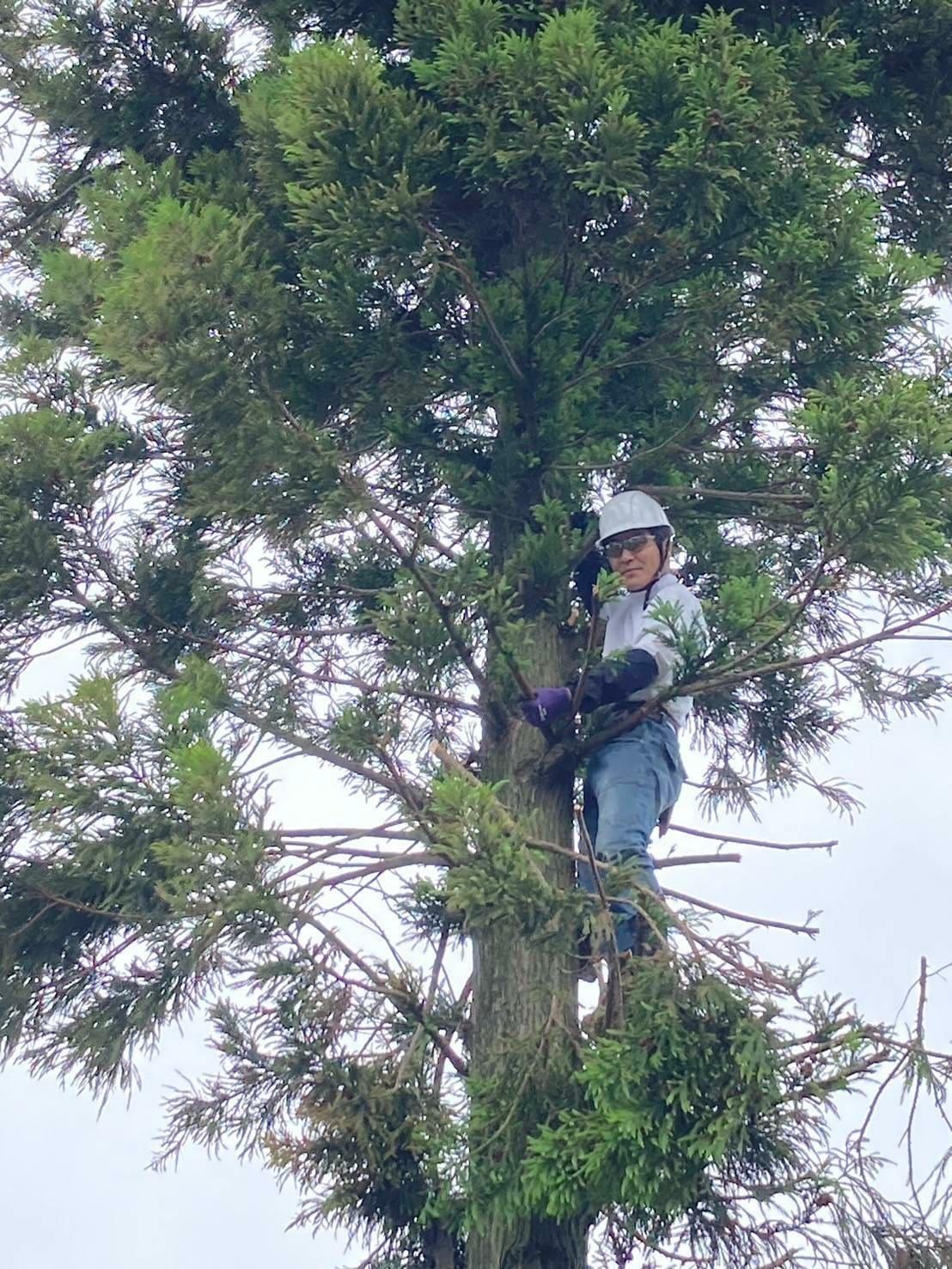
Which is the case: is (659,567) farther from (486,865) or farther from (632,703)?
(486,865)

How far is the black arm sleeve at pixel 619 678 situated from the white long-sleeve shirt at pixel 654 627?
0.19 feet

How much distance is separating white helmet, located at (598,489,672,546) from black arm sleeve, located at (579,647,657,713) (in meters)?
0.56

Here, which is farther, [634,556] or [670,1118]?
[634,556]

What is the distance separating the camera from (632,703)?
6.34 m

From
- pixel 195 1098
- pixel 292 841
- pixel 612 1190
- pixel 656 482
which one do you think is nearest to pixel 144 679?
pixel 292 841

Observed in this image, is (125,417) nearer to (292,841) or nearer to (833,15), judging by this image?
(292,841)

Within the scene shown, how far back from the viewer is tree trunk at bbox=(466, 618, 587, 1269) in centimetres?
566

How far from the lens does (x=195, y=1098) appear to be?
6.71m

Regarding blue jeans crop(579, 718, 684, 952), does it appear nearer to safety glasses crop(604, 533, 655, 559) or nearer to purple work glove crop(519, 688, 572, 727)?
purple work glove crop(519, 688, 572, 727)

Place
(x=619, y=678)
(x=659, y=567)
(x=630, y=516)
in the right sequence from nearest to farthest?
1. (x=619, y=678)
2. (x=630, y=516)
3. (x=659, y=567)

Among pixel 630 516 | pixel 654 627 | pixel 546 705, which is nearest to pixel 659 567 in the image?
pixel 630 516

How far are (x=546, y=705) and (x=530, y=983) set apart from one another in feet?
3.32

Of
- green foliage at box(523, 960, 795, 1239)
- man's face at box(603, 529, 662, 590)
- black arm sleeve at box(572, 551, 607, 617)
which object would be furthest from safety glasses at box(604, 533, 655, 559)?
green foliage at box(523, 960, 795, 1239)

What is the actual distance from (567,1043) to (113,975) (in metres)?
1.73
